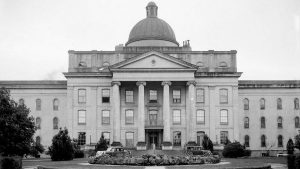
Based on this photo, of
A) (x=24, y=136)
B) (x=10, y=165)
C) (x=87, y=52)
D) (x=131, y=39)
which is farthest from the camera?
(x=131, y=39)

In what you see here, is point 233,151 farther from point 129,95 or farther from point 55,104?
point 55,104

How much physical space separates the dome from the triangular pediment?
975cm

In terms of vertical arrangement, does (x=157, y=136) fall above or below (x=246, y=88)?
below

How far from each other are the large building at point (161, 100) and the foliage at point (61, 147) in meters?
18.7

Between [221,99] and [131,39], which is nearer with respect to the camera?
[221,99]

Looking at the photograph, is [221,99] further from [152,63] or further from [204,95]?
[152,63]

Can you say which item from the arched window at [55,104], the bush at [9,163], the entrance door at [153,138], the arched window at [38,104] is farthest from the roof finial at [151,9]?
the bush at [9,163]

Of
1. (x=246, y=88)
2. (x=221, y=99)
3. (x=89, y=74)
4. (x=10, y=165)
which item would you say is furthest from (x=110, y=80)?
(x=10, y=165)

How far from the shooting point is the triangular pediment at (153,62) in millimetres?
71188

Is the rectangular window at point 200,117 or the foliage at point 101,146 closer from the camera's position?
the foliage at point 101,146

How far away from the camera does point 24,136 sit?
40000 mm

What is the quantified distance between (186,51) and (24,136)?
135ft

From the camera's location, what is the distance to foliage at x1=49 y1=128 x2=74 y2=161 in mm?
51312

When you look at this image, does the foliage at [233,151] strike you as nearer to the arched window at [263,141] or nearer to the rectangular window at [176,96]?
the rectangular window at [176,96]
